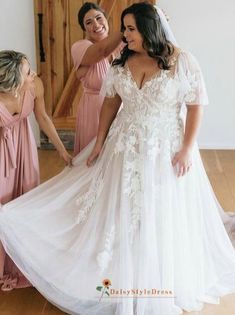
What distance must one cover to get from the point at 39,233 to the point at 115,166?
0.49 m

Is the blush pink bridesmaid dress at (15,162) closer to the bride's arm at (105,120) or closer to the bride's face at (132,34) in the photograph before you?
the bride's arm at (105,120)

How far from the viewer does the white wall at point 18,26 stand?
14.3ft

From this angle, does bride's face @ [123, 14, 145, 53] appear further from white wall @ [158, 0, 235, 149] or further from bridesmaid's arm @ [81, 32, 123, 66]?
white wall @ [158, 0, 235, 149]

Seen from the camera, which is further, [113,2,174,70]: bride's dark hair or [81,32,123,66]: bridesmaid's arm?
[81,32,123,66]: bridesmaid's arm

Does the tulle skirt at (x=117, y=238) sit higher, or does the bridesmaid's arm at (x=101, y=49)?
the bridesmaid's arm at (x=101, y=49)

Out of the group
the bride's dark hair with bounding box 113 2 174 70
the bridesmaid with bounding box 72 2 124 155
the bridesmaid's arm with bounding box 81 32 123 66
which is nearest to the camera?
the bride's dark hair with bounding box 113 2 174 70

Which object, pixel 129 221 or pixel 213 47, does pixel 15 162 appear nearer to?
pixel 129 221

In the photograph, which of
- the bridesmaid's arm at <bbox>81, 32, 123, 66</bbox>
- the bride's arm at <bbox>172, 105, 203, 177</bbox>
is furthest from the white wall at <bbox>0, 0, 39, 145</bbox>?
the bride's arm at <bbox>172, 105, 203, 177</bbox>

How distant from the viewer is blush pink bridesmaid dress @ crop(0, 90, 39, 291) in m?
2.10

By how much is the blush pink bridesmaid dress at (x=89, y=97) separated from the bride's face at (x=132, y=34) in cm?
70

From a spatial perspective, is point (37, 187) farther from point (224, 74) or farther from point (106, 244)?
point (224, 74)

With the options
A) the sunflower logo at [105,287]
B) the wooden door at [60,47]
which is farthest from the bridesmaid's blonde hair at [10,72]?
the wooden door at [60,47]

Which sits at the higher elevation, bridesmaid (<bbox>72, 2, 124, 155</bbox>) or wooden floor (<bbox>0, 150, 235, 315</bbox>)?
bridesmaid (<bbox>72, 2, 124, 155</bbox>)

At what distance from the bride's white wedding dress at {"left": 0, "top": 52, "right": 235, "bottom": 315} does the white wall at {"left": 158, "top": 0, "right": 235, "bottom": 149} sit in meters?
2.63
